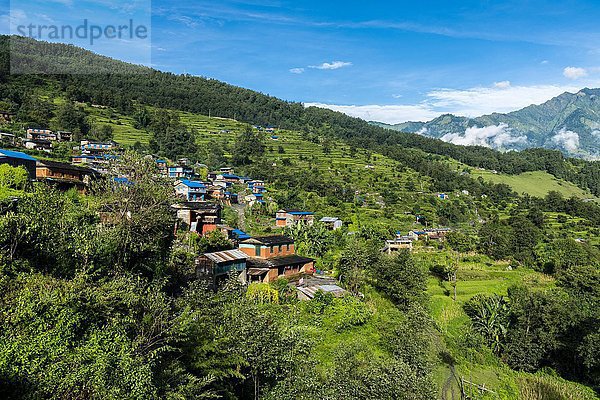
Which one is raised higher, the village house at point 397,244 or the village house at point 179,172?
the village house at point 179,172

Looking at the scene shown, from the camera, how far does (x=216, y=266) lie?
24562mm

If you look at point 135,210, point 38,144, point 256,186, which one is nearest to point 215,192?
point 256,186

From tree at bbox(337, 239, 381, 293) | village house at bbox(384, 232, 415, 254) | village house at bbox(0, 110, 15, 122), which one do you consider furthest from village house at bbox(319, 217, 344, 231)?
village house at bbox(0, 110, 15, 122)

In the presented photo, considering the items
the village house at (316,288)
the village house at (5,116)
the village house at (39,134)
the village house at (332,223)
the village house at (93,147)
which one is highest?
the village house at (5,116)

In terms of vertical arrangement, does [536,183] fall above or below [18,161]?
below

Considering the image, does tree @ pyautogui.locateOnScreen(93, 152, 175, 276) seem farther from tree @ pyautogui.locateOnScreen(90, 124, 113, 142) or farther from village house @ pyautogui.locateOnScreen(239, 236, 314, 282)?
tree @ pyautogui.locateOnScreen(90, 124, 113, 142)

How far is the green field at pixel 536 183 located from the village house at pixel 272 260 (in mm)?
77671

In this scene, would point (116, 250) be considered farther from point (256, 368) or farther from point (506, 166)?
point (506, 166)

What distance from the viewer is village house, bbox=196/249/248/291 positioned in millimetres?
23891

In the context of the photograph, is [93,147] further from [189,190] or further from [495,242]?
[495,242]

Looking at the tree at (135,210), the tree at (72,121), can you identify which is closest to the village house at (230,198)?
the tree at (72,121)

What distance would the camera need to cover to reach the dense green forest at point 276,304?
9055 mm

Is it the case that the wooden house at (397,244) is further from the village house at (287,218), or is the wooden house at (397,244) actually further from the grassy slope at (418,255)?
the village house at (287,218)

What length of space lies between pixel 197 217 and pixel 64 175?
442 inches
